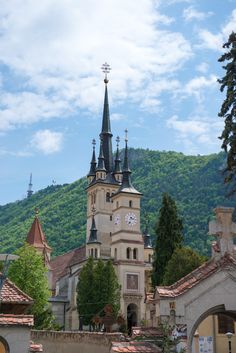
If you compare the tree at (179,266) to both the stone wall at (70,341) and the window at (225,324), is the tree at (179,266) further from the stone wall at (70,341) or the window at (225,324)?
the stone wall at (70,341)

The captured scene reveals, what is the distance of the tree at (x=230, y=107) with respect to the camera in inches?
747

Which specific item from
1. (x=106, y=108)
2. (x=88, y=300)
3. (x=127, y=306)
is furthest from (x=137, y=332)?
(x=106, y=108)

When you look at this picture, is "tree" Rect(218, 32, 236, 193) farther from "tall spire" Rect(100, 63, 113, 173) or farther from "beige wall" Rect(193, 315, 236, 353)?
"tall spire" Rect(100, 63, 113, 173)

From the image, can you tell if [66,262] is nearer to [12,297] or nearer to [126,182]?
[126,182]

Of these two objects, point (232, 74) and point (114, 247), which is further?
point (114, 247)

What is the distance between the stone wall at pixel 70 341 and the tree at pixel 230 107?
31.8 feet

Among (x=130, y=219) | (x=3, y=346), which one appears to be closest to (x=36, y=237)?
(x=130, y=219)

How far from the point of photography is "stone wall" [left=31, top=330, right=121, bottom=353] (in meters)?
24.3

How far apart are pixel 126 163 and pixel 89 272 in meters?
21.8

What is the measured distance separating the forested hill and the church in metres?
26.5

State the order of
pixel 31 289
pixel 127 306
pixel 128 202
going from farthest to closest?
1. pixel 128 202
2. pixel 127 306
3. pixel 31 289

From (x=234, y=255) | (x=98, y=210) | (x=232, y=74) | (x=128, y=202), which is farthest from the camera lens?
(x=98, y=210)

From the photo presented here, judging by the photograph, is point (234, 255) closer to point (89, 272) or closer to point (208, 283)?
point (208, 283)

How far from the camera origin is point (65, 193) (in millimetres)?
161625
